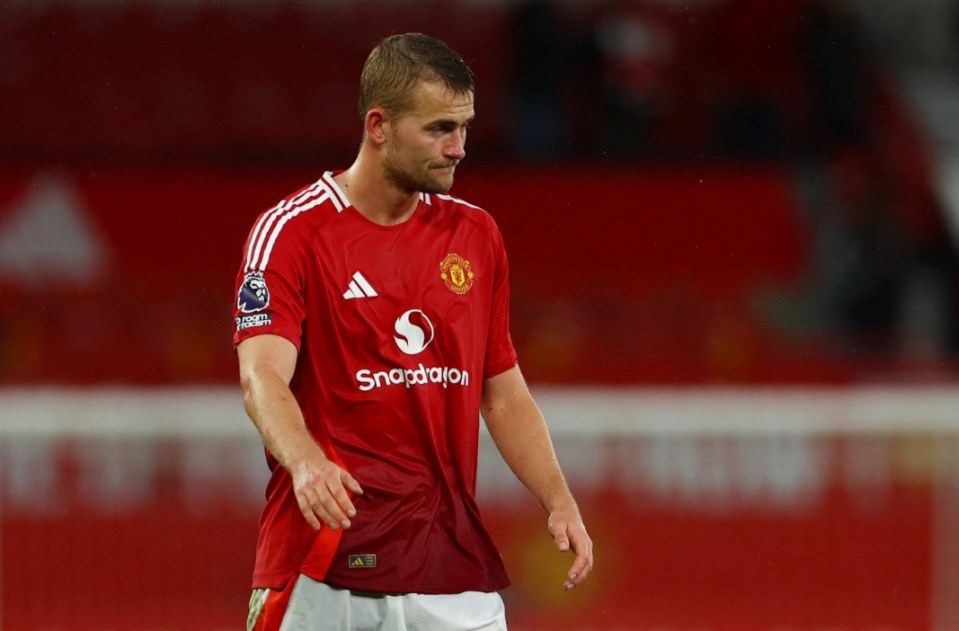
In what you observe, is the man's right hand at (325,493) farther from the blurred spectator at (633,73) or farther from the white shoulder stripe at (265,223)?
the blurred spectator at (633,73)

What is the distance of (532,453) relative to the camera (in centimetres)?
402

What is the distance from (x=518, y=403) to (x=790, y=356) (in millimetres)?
6578

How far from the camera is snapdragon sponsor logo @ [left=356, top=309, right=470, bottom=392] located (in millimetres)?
3803

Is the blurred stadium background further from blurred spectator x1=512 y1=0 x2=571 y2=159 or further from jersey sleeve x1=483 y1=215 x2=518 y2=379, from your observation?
jersey sleeve x1=483 y1=215 x2=518 y2=379

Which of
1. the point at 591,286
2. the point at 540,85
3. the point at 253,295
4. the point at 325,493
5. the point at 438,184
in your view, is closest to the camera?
the point at 325,493

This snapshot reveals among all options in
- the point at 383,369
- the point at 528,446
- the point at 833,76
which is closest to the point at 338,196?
the point at 383,369

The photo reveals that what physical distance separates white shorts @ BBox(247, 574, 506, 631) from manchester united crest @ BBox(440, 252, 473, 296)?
0.72 metres

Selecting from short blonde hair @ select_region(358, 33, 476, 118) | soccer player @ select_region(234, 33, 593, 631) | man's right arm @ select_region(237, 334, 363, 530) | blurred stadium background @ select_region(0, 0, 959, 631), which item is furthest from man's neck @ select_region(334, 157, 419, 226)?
blurred stadium background @ select_region(0, 0, 959, 631)

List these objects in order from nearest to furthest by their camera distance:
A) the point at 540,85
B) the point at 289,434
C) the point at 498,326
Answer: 1. the point at 289,434
2. the point at 498,326
3. the point at 540,85

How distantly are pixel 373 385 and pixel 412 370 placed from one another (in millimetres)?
100

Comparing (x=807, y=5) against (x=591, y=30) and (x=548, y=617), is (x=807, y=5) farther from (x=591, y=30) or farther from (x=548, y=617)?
(x=548, y=617)

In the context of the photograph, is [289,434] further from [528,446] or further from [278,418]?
[528,446]

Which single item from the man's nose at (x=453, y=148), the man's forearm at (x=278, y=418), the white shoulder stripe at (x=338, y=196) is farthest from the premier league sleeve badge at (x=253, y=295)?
the man's nose at (x=453, y=148)

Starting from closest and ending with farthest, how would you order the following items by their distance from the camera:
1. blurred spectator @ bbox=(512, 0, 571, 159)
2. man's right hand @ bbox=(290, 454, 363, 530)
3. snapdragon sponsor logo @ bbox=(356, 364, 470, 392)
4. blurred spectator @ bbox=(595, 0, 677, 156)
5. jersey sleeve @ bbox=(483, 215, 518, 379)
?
man's right hand @ bbox=(290, 454, 363, 530) → snapdragon sponsor logo @ bbox=(356, 364, 470, 392) → jersey sleeve @ bbox=(483, 215, 518, 379) → blurred spectator @ bbox=(595, 0, 677, 156) → blurred spectator @ bbox=(512, 0, 571, 159)
